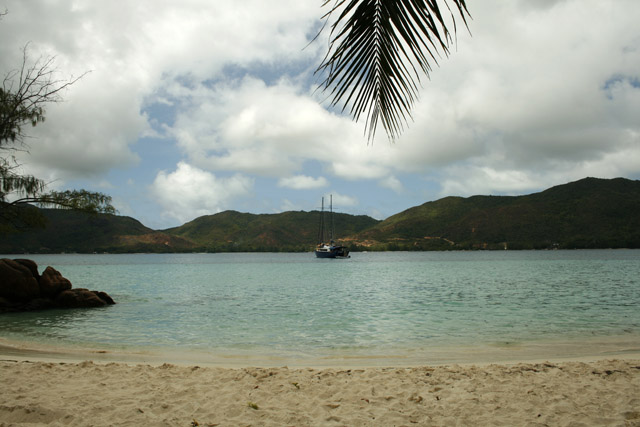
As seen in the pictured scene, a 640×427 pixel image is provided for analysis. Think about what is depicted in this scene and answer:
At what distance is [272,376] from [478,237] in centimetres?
15813

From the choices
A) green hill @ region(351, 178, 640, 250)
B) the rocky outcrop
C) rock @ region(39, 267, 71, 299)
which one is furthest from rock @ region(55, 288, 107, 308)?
green hill @ region(351, 178, 640, 250)

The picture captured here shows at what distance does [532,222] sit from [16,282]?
15858 centimetres

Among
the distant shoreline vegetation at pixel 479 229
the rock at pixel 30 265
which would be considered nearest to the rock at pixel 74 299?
the rock at pixel 30 265

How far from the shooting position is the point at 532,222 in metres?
150

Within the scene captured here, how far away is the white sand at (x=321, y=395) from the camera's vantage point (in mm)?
5297

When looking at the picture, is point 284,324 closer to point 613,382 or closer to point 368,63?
point 613,382

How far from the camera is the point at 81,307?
2205 cm

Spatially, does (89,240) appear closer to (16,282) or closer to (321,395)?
(16,282)

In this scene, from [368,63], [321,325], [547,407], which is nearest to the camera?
[368,63]

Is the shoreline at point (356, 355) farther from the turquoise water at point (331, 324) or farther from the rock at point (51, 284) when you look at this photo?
the rock at point (51, 284)

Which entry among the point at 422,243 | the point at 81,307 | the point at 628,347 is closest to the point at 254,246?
the point at 422,243

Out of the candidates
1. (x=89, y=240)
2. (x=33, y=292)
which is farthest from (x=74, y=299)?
(x=89, y=240)

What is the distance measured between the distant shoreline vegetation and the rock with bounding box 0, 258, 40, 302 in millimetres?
106021

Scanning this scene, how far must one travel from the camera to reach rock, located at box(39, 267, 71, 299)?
22.5m
